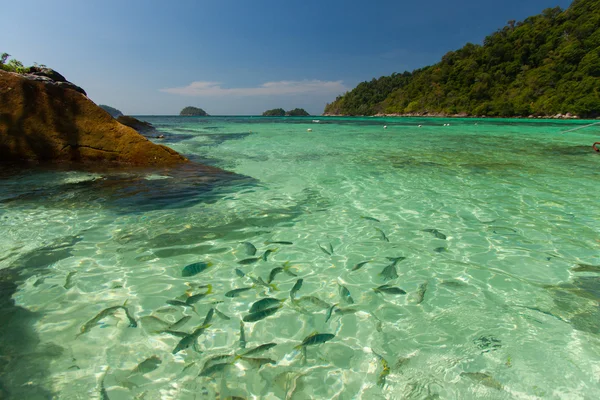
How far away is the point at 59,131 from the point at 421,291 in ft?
37.0

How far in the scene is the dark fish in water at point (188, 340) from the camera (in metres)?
2.28

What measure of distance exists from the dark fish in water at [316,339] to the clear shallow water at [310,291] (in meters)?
0.06

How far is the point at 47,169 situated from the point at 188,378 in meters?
9.38

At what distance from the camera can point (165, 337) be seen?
7.82ft

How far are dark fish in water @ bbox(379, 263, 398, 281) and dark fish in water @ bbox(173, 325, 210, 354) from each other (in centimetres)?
210

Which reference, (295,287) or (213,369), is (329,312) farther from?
(213,369)

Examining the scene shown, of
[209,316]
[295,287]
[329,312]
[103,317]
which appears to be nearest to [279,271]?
[295,287]

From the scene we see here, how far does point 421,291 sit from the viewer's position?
10.1 ft

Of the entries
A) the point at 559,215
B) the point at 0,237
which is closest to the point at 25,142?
the point at 0,237

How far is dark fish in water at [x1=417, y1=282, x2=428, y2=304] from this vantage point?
297 cm

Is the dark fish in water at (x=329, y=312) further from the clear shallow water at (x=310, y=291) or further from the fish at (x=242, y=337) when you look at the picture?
the fish at (x=242, y=337)

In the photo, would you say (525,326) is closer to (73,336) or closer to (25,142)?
(73,336)

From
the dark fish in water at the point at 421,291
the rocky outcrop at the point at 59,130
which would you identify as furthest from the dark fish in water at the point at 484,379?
the rocky outcrop at the point at 59,130

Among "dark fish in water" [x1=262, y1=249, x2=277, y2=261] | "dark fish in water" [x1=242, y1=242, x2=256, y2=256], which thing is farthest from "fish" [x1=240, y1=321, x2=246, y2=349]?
"dark fish in water" [x1=242, y1=242, x2=256, y2=256]
